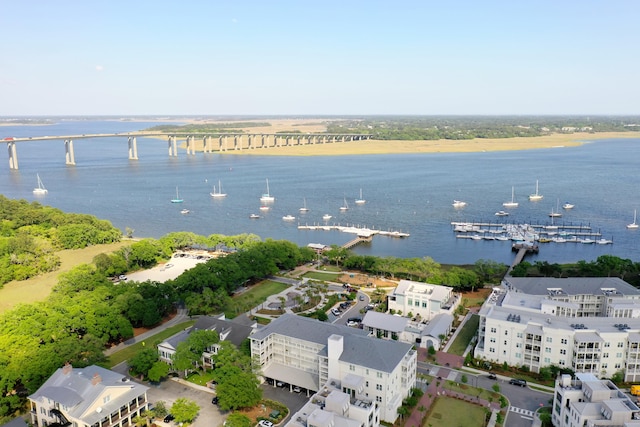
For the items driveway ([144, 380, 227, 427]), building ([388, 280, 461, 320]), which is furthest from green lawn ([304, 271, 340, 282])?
driveway ([144, 380, 227, 427])

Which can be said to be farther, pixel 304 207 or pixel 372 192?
pixel 372 192

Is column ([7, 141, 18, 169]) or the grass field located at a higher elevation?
column ([7, 141, 18, 169])

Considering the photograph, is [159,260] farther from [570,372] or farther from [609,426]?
[609,426]

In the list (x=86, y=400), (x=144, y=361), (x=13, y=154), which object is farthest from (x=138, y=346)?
(x=13, y=154)

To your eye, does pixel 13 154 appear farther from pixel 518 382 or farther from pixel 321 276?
pixel 518 382

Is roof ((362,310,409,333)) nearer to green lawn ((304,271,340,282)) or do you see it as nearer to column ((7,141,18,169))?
green lawn ((304,271,340,282))

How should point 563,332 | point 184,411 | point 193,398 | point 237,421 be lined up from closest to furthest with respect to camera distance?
point 237,421 → point 184,411 → point 193,398 → point 563,332
